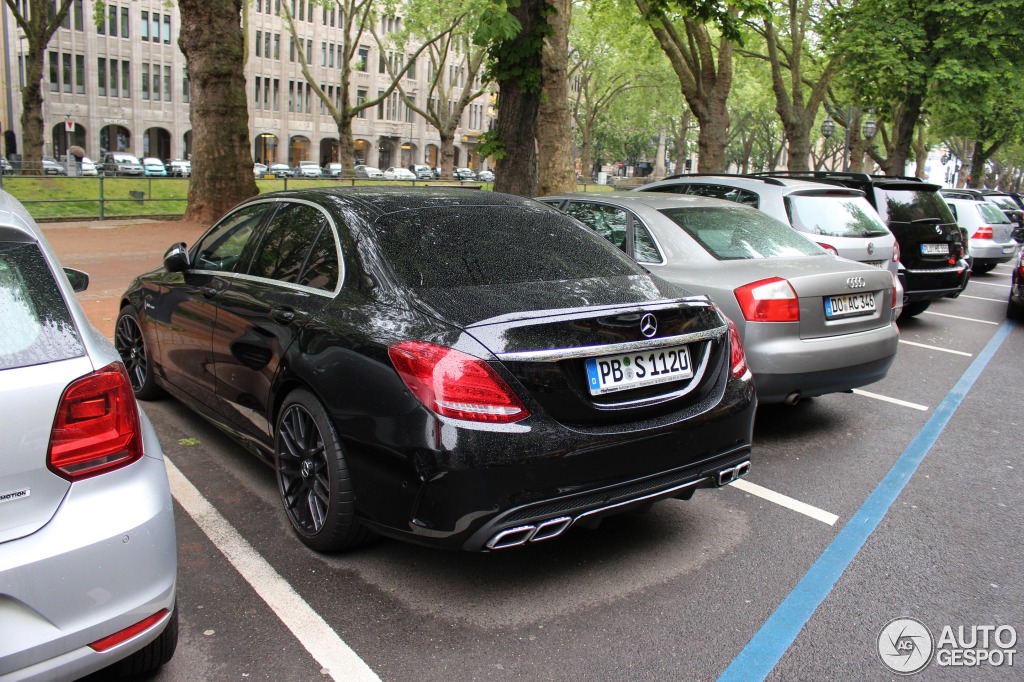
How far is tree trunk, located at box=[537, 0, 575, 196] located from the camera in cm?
1722

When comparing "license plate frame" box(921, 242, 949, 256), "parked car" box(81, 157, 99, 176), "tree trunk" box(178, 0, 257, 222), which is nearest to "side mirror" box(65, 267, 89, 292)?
"license plate frame" box(921, 242, 949, 256)

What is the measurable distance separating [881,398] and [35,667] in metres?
6.63

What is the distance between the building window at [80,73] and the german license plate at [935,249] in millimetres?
62907

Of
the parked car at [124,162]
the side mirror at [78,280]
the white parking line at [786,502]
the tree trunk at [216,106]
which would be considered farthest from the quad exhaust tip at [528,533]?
the parked car at [124,162]

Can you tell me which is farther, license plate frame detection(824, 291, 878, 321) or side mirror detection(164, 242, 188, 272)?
license plate frame detection(824, 291, 878, 321)

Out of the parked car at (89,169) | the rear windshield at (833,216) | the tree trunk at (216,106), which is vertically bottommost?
the parked car at (89,169)

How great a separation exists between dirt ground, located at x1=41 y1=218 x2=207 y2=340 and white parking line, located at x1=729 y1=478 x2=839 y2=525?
6328 mm

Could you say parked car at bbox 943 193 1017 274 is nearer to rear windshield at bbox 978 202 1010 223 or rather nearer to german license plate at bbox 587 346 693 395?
rear windshield at bbox 978 202 1010 223

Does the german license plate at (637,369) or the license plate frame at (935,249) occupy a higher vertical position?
the license plate frame at (935,249)

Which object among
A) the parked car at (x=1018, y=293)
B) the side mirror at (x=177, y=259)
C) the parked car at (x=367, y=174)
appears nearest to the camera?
the side mirror at (x=177, y=259)

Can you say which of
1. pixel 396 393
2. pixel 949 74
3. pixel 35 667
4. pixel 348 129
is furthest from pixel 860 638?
pixel 348 129

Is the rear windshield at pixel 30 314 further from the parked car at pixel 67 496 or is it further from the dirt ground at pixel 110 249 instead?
the dirt ground at pixel 110 249

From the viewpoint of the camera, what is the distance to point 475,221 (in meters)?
4.29

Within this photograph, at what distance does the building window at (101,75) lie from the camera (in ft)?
201
